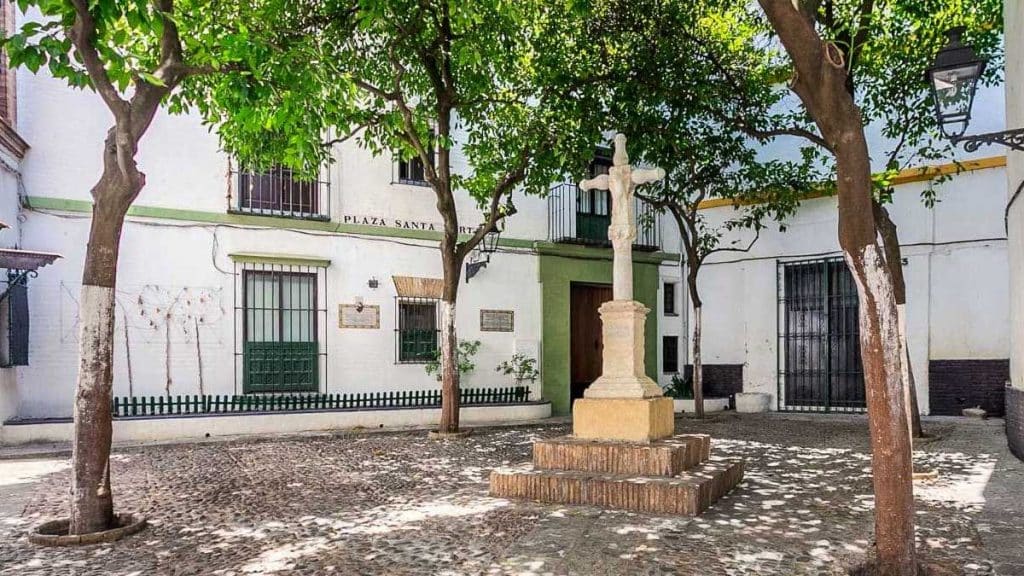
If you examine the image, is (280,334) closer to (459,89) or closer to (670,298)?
(459,89)

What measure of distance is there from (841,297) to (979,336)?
8.16 ft

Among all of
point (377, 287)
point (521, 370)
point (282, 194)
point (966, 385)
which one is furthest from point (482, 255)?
point (966, 385)

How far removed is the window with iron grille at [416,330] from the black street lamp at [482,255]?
0.97 metres

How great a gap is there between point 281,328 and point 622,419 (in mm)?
7536

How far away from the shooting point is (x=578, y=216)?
15539 millimetres

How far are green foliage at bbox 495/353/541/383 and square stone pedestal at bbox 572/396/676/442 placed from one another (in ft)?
23.5

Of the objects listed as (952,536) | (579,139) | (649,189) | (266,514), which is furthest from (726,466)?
(649,189)

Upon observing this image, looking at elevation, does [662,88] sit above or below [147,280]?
above

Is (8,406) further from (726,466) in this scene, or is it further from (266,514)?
(726,466)

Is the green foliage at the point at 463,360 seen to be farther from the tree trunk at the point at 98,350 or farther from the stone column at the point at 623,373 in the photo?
the tree trunk at the point at 98,350

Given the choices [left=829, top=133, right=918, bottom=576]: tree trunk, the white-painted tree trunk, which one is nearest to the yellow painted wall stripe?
[left=829, top=133, right=918, bottom=576]: tree trunk

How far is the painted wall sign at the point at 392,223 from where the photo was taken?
43.0 feet

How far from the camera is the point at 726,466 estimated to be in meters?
6.89

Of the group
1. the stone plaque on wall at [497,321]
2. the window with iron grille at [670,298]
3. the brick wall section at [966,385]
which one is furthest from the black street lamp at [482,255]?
the brick wall section at [966,385]
